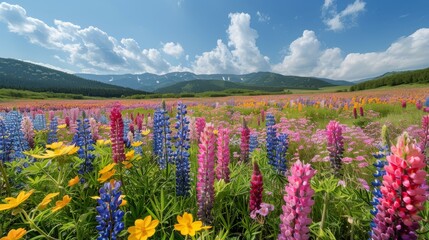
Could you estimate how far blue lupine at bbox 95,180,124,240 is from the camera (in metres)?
1.57

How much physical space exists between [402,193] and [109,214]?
5.58 ft

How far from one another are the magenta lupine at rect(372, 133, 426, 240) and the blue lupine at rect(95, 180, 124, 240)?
5.07ft

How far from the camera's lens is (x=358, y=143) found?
20.3ft

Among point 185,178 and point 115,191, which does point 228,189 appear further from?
point 115,191

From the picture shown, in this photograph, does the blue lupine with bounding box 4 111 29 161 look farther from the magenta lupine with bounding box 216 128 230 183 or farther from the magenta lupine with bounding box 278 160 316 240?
the magenta lupine with bounding box 278 160 316 240

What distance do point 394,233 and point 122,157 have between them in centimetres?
231

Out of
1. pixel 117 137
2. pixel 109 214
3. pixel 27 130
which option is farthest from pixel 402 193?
pixel 27 130

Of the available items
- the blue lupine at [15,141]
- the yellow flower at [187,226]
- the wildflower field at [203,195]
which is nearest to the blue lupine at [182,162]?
the wildflower field at [203,195]

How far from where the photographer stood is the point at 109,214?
5.24ft

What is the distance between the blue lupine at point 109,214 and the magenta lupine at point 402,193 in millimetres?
1547

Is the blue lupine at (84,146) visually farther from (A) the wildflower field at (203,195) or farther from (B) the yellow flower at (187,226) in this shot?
(B) the yellow flower at (187,226)

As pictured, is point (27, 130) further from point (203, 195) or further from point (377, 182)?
point (377, 182)

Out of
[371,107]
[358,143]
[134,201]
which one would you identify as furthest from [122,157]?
[371,107]

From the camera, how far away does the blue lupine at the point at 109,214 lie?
157cm
